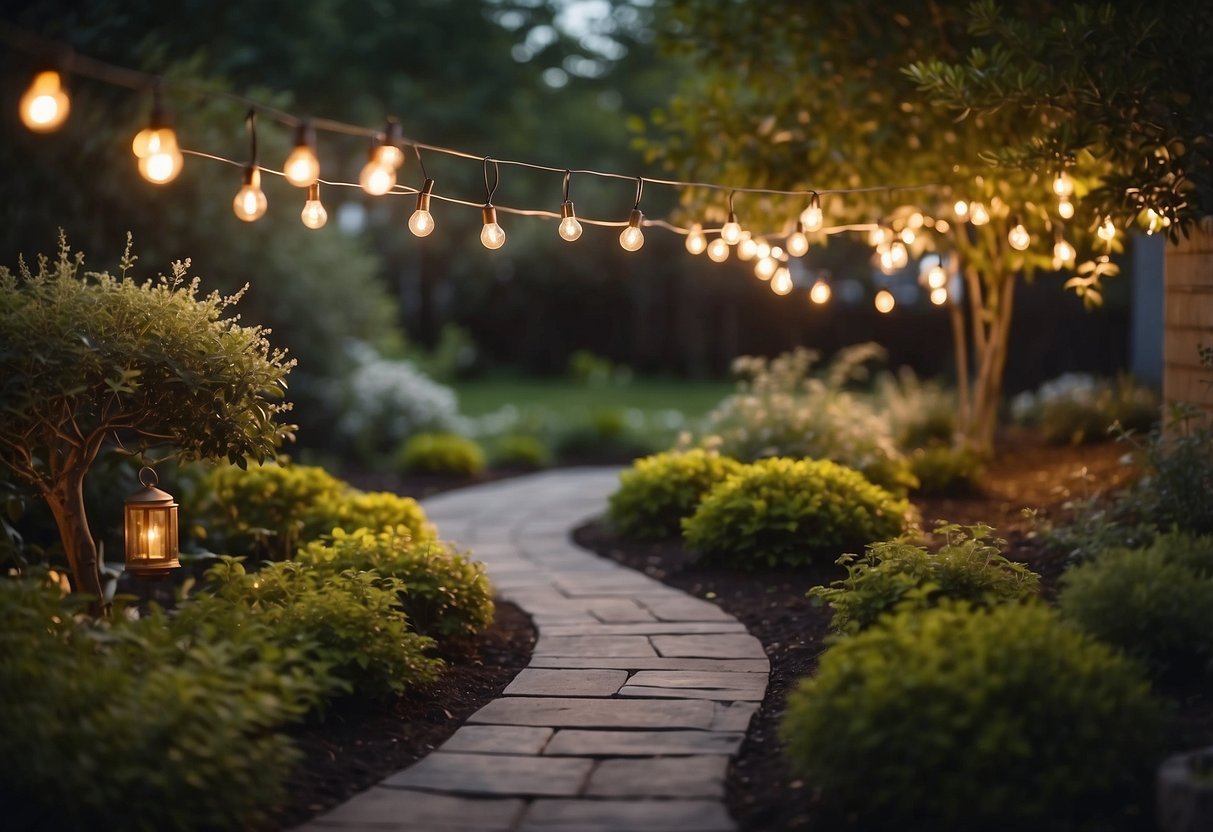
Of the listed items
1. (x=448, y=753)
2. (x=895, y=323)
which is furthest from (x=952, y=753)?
(x=895, y=323)

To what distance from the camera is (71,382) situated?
12.6 feet

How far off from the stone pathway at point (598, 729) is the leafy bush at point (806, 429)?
68.7 inches

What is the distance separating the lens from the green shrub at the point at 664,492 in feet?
22.7

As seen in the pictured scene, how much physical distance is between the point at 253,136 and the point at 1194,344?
4876mm

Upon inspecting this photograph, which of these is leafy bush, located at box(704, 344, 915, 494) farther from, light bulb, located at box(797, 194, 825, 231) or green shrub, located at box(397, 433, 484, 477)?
green shrub, located at box(397, 433, 484, 477)

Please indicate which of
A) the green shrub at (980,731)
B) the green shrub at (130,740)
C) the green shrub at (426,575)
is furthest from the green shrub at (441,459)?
the green shrub at (980,731)

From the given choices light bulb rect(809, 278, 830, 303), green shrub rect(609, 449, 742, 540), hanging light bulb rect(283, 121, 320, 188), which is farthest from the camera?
green shrub rect(609, 449, 742, 540)

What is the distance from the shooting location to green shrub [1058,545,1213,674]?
340cm

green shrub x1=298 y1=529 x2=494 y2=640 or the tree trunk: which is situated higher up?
the tree trunk

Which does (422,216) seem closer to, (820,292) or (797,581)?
(797,581)

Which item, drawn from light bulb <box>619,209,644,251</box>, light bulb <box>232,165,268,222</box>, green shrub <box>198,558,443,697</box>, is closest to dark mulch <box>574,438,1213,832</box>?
green shrub <box>198,558,443,697</box>

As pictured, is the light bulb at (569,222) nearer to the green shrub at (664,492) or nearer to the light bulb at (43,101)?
the light bulb at (43,101)

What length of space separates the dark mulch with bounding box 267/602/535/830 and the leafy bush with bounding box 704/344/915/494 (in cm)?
316

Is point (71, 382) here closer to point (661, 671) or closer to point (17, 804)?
point (17, 804)
